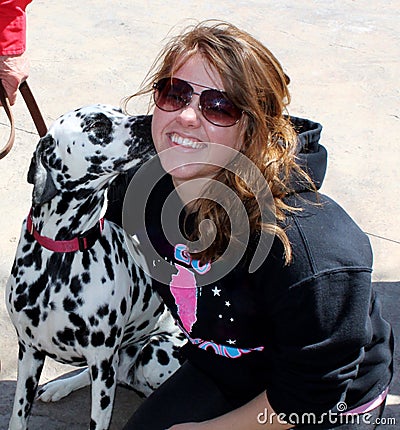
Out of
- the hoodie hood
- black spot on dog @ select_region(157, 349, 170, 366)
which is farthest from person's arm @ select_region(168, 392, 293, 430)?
the hoodie hood

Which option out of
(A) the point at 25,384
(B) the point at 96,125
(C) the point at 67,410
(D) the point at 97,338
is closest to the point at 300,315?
(D) the point at 97,338

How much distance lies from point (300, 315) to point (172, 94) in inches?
36.5

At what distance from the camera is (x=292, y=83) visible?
24.2ft

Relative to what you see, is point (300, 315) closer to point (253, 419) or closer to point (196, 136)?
point (253, 419)

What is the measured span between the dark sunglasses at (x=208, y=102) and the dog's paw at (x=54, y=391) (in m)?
1.66

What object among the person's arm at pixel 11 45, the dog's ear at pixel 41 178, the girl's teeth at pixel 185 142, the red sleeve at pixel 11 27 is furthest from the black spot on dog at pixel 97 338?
the red sleeve at pixel 11 27

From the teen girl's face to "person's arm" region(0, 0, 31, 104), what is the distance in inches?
56.6

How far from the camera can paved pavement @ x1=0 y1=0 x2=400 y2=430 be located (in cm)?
491

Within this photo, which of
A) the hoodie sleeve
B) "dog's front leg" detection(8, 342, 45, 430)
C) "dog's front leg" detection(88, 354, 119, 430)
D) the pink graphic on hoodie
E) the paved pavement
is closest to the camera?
the hoodie sleeve

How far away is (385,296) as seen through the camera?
488 centimetres

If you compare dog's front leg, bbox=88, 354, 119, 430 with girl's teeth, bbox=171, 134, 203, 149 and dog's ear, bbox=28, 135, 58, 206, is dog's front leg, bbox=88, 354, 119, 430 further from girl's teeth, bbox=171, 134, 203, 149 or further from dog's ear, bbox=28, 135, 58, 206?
girl's teeth, bbox=171, 134, 203, 149

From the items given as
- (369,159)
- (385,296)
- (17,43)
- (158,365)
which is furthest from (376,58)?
(158,365)

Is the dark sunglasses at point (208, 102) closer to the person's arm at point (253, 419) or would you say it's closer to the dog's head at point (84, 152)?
the dog's head at point (84, 152)

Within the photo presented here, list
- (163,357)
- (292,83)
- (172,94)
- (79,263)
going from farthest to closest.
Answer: (292,83), (163,357), (79,263), (172,94)
